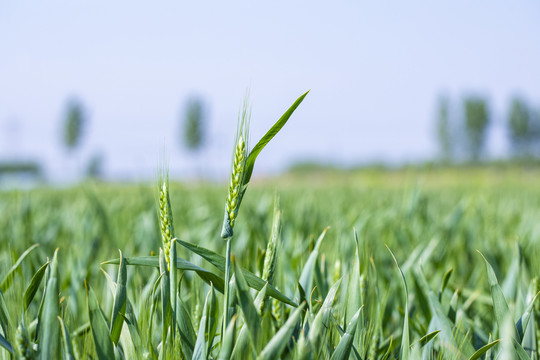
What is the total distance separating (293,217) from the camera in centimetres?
179

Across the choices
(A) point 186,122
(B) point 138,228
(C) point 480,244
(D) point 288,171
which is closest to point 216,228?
(B) point 138,228

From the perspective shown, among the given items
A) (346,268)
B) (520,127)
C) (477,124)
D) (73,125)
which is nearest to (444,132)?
(477,124)

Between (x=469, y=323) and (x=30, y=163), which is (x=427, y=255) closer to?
(x=469, y=323)

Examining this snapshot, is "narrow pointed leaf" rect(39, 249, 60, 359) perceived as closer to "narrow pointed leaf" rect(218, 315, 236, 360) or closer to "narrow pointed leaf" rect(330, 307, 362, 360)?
"narrow pointed leaf" rect(218, 315, 236, 360)

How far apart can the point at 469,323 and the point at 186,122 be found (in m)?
38.3

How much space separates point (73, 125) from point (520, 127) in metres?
35.6

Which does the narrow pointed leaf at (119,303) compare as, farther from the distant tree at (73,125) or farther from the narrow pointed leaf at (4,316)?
the distant tree at (73,125)

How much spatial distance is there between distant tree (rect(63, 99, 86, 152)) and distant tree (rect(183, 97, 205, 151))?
8.10m

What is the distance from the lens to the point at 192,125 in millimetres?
36906

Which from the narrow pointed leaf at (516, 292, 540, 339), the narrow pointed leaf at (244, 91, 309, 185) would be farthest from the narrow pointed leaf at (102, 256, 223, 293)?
the narrow pointed leaf at (516, 292, 540, 339)

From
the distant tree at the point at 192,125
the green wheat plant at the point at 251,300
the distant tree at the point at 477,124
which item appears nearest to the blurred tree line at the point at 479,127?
the distant tree at the point at 477,124

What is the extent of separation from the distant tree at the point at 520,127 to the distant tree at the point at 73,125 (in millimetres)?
34759

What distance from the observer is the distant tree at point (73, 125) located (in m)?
32.8

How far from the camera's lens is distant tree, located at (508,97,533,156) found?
3775 centimetres
